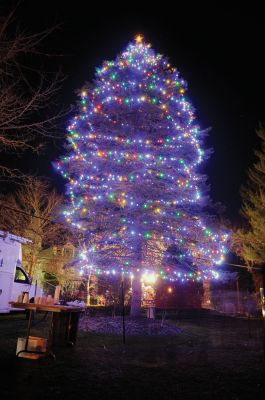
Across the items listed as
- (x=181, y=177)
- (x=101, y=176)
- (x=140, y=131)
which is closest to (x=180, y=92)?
(x=140, y=131)

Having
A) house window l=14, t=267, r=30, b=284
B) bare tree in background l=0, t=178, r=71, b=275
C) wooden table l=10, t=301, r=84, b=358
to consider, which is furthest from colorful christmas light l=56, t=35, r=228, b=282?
bare tree in background l=0, t=178, r=71, b=275

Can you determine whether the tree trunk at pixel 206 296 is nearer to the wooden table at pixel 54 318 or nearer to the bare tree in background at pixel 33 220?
the bare tree in background at pixel 33 220

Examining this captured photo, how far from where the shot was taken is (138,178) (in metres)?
14.1

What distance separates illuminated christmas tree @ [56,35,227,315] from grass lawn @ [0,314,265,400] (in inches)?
179

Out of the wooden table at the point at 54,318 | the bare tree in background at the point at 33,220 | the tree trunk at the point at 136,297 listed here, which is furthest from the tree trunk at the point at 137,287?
the bare tree in background at the point at 33,220

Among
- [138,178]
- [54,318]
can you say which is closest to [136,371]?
[54,318]

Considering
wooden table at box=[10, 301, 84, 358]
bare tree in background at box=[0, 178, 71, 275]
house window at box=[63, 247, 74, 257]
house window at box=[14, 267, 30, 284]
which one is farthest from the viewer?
house window at box=[63, 247, 74, 257]

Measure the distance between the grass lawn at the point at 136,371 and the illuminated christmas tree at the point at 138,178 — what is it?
4.56 m

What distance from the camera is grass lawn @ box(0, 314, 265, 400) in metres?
5.21

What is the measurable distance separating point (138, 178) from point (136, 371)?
8.56m

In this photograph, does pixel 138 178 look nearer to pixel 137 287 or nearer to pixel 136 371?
pixel 137 287

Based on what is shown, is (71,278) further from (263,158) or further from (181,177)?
(263,158)

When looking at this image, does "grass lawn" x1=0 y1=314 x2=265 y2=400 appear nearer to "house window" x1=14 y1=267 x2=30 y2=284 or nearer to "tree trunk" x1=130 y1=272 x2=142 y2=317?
"tree trunk" x1=130 y1=272 x2=142 y2=317

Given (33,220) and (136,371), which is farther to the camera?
(33,220)
